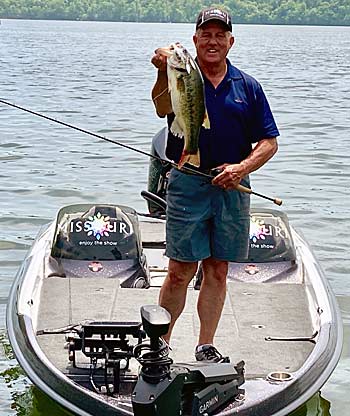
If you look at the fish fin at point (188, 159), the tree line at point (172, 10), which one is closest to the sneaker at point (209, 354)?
the fish fin at point (188, 159)

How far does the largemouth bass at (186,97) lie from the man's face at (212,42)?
0.26m

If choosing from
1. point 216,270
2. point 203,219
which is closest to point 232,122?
point 203,219

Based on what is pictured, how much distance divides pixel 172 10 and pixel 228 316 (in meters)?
69.2

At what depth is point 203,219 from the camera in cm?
514

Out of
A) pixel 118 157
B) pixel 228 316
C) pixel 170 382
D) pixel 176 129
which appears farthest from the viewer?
pixel 118 157

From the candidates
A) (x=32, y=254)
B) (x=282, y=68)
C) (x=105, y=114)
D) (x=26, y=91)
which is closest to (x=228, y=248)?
(x=32, y=254)

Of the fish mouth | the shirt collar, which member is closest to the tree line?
the shirt collar

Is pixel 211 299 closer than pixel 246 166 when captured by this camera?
No

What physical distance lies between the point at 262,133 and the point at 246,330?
1.32 m

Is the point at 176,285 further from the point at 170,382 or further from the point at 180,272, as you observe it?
the point at 170,382

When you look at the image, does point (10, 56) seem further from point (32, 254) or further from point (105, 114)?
point (32, 254)

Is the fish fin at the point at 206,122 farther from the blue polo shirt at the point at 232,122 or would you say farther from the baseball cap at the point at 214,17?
the baseball cap at the point at 214,17

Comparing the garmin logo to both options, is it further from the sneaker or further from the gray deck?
the gray deck

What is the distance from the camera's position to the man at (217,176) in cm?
500
